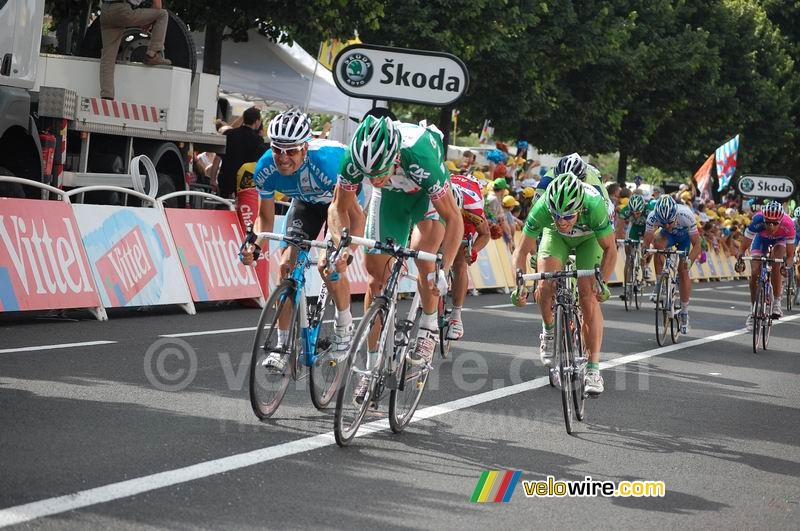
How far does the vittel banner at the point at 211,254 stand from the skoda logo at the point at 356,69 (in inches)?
103

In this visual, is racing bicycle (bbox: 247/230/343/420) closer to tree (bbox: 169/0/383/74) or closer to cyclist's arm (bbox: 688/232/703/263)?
cyclist's arm (bbox: 688/232/703/263)

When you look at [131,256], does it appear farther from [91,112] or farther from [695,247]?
[695,247]

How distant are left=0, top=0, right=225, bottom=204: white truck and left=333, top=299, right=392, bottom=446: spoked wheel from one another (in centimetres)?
604

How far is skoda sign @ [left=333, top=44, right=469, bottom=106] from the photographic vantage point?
43.2 ft

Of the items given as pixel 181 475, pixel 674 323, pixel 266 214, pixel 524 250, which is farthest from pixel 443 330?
pixel 181 475

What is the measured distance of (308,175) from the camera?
8.76 m

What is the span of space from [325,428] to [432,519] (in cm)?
198

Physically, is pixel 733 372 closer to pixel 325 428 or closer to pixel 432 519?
pixel 325 428

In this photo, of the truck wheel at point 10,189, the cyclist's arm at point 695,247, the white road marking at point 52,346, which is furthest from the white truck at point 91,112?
the cyclist's arm at point 695,247

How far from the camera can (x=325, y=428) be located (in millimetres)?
7711

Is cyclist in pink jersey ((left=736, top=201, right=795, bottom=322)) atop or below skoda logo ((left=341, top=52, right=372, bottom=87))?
below

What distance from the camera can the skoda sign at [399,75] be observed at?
13156 mm

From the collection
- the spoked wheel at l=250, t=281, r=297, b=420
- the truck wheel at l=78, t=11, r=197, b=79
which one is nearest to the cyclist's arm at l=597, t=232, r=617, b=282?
the spoked wheel at l=250, t=281, r=297, b=420

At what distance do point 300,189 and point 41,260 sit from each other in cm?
421
